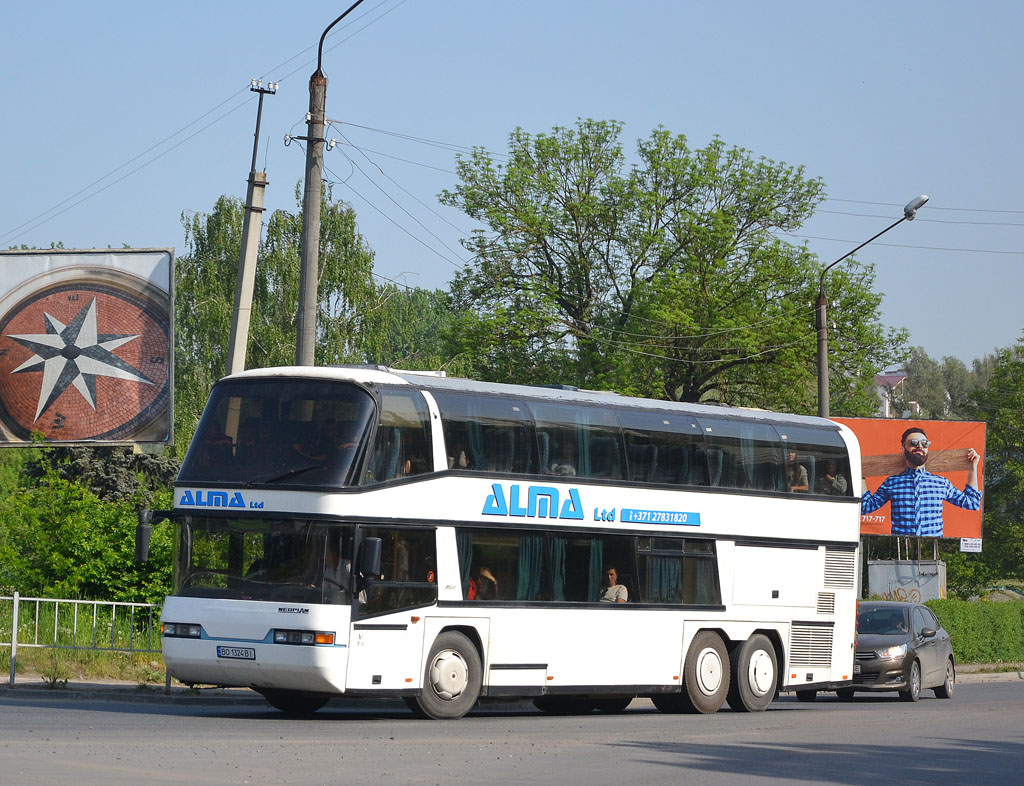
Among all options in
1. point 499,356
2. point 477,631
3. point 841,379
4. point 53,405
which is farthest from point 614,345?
point 477,631

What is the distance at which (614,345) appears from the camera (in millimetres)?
51906

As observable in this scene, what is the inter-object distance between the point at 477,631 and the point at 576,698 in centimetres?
400

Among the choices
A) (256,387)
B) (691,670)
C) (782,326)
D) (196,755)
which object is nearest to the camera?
(196,755)

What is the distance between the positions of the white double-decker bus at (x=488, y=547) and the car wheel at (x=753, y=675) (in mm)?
31

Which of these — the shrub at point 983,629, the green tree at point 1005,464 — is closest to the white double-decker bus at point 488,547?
the shrub at point 983,629

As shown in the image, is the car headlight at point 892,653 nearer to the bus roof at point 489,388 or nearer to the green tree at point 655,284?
the bus roof at point 489,388

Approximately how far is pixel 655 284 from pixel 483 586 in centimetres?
3419

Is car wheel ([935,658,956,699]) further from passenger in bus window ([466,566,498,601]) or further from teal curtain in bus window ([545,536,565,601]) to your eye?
passenger in bus window ([466,566,498,601])

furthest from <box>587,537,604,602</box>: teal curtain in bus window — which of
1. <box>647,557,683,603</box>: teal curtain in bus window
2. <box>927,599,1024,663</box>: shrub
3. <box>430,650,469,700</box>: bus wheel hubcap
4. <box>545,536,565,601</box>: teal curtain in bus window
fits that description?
<box>927,599,1024,663</box>: shrub

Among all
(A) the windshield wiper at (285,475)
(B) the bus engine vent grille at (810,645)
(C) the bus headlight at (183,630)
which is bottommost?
(B) the bus engine vent grille at (810,645)

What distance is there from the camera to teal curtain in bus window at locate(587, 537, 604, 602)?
18750mm

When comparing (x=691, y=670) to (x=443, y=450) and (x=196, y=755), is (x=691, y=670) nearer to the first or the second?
(x=443, y=450)

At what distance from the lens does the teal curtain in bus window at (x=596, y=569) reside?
61.5 ft

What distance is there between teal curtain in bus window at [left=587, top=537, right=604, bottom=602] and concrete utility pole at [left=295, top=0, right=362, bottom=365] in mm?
4555
